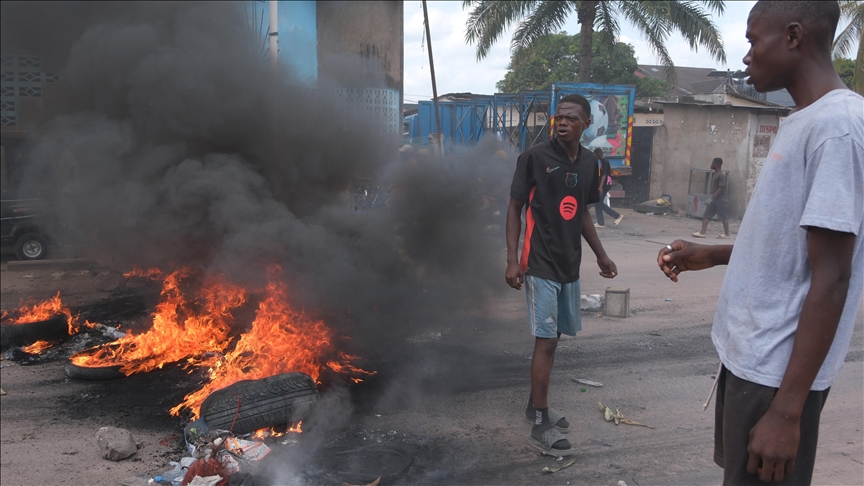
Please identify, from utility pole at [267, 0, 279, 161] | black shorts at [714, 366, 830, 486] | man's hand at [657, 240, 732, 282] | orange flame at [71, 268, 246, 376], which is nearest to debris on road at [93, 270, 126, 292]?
orange flame at [71, 268, 246, 376]

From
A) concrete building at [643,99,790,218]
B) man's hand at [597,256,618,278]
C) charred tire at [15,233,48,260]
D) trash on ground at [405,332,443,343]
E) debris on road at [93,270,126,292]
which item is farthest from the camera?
concrete building at [643,99,790,218]

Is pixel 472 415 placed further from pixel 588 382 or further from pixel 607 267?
pixel 607 267

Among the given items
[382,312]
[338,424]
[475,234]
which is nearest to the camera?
[338,424]

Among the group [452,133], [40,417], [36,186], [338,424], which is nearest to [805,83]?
[338,424]

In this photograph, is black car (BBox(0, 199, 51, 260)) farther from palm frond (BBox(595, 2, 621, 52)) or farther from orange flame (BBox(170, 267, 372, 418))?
palm frond (BBox(595, 2, 621, 52))

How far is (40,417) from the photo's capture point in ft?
12.2

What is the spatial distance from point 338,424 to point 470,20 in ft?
43.0

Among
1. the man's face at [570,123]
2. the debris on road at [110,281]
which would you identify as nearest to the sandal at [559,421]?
the man's face at [570,123]

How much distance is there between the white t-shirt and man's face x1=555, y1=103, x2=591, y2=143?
185cm

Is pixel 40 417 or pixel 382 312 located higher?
pixel 382 312

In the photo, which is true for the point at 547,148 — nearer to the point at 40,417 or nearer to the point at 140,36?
the point at 40,417

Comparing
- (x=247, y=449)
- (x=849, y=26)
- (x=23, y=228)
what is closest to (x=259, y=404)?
(x=247, y=449)

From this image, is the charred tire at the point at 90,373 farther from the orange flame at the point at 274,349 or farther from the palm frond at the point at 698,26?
the palm frond at the point at 698,26

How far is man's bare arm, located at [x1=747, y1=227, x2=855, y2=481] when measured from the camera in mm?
1416
